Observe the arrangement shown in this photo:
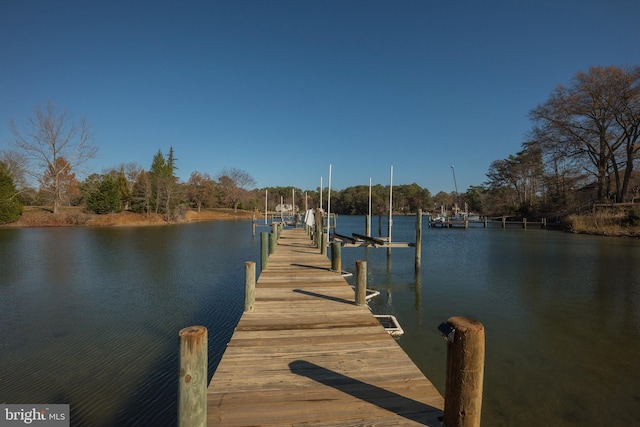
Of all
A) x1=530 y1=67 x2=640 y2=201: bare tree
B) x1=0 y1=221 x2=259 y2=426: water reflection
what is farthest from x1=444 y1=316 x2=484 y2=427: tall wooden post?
x1=530 y1=67 x2=640 y2=201: bare tree

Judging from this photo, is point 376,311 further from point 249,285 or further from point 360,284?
point 249,285

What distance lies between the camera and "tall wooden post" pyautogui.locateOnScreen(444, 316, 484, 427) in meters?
2.53

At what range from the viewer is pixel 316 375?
3.76 metres

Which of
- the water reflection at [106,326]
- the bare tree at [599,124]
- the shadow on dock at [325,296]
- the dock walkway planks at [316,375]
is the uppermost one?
the bare tree at [599,124]

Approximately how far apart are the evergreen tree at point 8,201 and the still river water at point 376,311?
26.3 meters

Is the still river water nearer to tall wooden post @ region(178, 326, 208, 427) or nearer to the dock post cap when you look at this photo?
tall wooden post @ region(178, 326, 208, 427)

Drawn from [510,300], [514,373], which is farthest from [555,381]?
[510,300]

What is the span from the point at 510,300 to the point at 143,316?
12780 millimetres

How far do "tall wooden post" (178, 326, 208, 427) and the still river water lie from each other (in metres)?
3.02

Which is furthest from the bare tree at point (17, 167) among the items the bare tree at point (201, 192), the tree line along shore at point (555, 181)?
the bare tree at point (201, 192)

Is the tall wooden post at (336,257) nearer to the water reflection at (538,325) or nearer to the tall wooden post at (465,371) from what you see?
the water reflection at (538,325)

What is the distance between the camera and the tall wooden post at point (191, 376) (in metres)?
2.52

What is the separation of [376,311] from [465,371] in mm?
8190

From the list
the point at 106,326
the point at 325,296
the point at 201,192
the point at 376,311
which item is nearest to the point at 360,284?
the point at 325,296
